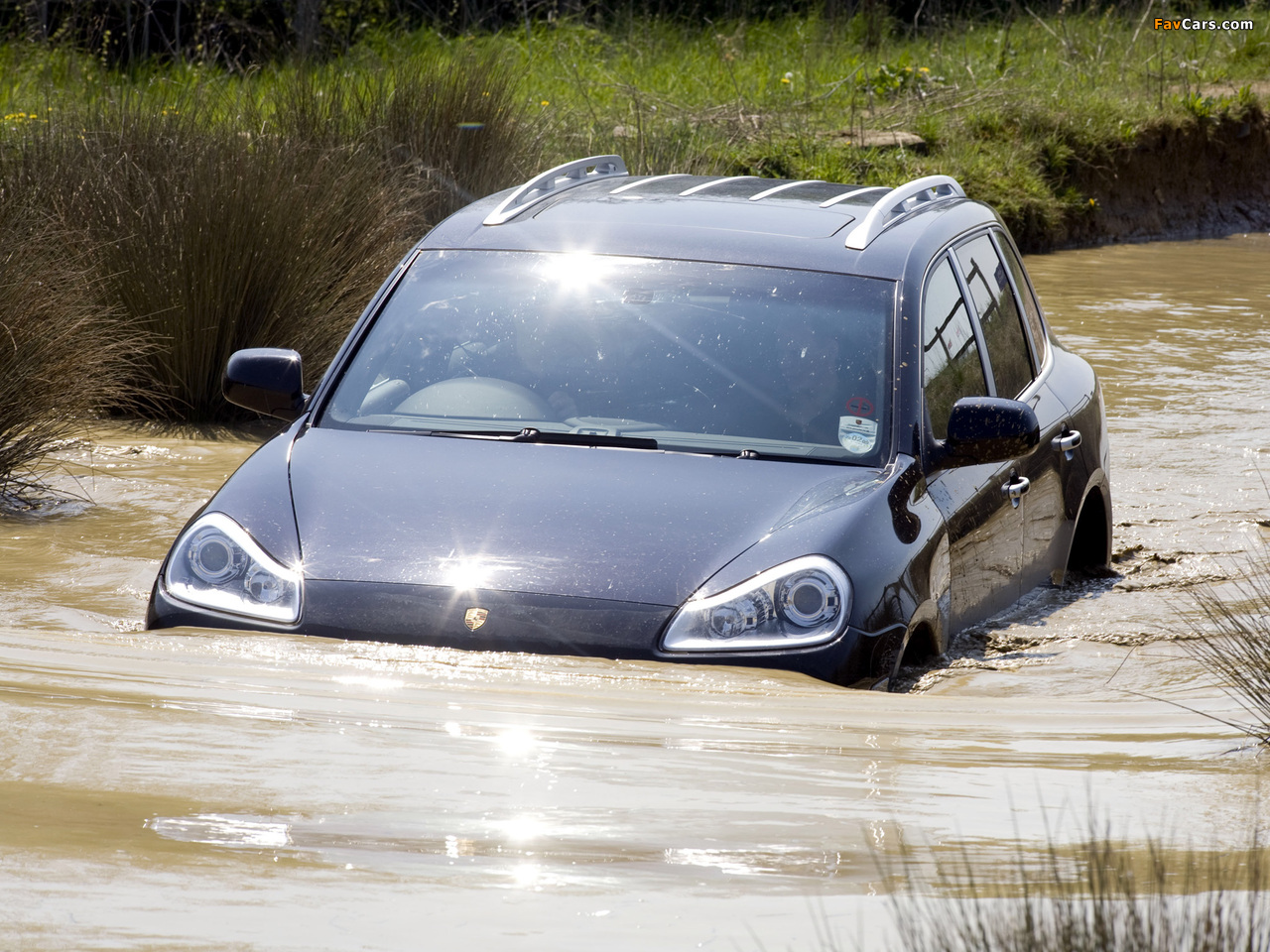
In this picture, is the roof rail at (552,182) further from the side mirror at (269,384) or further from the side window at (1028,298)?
the side window at (1028,298)

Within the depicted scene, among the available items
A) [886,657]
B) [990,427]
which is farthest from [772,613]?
[990,427]

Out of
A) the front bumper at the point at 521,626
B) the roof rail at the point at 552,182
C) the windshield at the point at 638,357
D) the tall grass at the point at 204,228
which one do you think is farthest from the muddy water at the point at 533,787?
the tall grass at the point at 204,228

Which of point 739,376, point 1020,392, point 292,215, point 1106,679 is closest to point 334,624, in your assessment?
point 739,376

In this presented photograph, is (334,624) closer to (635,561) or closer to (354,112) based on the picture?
(635,561)

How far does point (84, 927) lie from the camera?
2.33 meters

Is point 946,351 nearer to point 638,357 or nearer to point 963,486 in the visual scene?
point 963,486

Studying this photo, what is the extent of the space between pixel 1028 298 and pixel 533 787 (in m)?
3.79

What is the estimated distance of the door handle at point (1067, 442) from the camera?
548 centimetres

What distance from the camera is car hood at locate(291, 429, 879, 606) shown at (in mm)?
3828

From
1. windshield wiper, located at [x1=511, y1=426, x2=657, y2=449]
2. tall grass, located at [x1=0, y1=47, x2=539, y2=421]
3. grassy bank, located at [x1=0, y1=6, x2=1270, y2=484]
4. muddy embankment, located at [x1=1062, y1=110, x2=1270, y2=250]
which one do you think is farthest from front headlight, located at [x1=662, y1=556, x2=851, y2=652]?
muddy embankment, located at [x1=1062, y1=110, x2=1270, y2=250]

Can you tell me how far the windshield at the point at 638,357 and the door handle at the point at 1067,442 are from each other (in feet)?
3.43

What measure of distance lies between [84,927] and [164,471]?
527cm

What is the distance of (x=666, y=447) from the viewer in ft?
14.6

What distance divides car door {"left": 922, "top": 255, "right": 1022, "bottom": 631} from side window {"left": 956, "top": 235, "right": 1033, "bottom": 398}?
153mm
